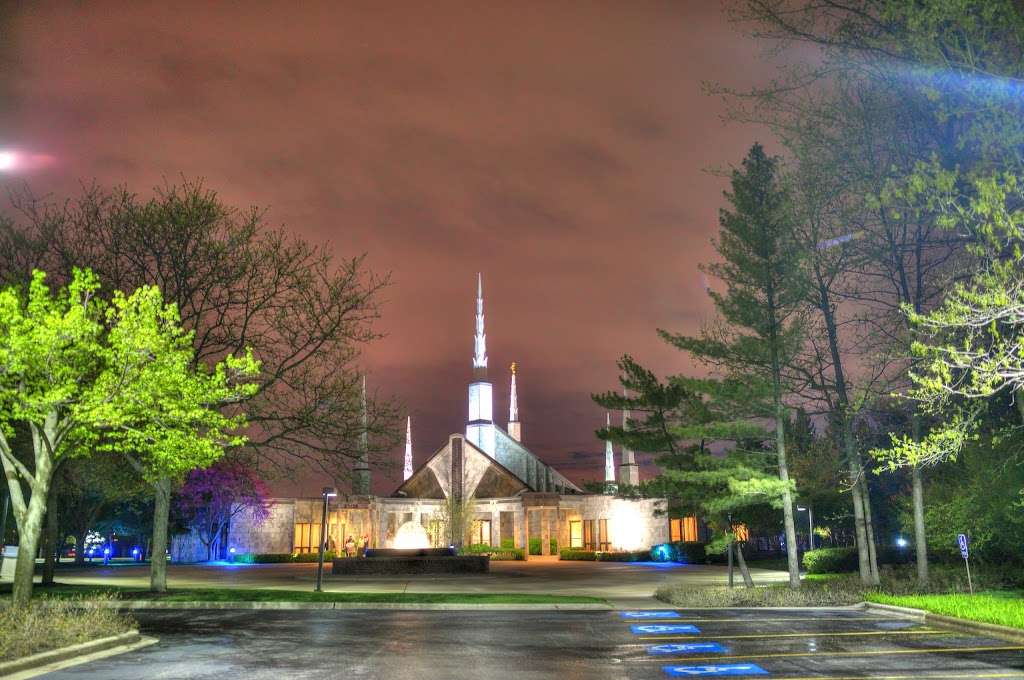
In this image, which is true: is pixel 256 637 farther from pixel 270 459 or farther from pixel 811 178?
pixel 811 178

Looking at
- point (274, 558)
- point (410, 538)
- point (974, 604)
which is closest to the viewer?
point (974, 604)

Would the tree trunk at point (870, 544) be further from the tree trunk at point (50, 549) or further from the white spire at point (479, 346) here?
the white spire at point (479, 346)

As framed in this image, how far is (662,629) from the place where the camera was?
15.4 metres

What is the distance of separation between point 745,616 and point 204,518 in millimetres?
46949

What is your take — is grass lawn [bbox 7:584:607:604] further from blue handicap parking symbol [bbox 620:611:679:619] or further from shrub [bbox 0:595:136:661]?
shrub [bbox 0:595:136:661]

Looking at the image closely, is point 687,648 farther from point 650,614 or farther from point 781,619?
point 650,614

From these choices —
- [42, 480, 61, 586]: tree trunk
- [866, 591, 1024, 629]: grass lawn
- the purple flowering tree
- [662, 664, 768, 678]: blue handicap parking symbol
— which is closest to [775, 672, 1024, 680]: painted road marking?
[662, 664, 768, 678]: blue handicap parking symbol

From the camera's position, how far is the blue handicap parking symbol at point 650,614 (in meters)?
17.6

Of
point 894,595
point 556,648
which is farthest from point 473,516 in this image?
point 556,648

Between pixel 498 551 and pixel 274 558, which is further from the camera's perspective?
pixel 498 551

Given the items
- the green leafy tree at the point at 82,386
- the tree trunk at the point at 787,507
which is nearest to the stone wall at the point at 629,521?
the tree trunk at the point at 787,507

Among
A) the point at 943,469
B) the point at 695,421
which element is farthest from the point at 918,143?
the point at 943,469

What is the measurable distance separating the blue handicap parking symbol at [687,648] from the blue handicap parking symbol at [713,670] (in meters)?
1.31

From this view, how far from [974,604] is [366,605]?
14.2 meters
